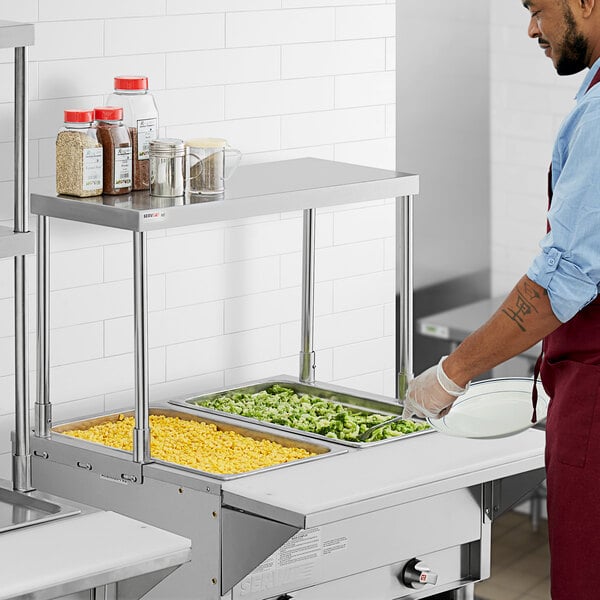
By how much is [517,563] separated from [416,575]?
230 centimetres

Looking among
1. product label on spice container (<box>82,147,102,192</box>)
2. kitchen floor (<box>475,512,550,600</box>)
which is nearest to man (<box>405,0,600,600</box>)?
product label on spice container (<box>82,147,102,192</box>)

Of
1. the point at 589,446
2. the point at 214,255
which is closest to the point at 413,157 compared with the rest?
the point at 214,255

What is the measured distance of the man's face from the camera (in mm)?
2270

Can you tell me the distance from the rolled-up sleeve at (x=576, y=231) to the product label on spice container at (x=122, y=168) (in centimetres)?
98

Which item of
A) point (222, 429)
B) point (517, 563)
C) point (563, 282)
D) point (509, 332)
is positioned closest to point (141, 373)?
point (222, 429)

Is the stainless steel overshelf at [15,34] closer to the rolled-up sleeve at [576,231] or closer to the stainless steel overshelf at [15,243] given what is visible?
the stainless steel overshelf at [15,243]

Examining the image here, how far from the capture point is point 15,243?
2502 millimetres

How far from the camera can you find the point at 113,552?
231 centimetres

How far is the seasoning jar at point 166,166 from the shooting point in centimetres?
281

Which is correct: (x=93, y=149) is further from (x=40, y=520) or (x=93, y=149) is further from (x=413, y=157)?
(x=413, y=157)

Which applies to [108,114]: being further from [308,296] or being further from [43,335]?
[308,296]

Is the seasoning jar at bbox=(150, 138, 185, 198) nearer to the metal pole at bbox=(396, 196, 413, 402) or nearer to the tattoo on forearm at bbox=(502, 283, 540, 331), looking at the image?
the metal pole at bbox=(396, 196, 413, 402)

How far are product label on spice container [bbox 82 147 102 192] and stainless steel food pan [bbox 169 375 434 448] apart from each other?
0.64 meters

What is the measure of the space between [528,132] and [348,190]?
2.35 meters
